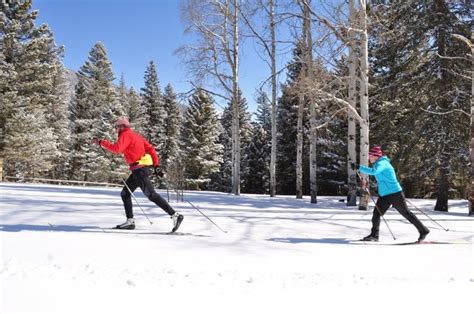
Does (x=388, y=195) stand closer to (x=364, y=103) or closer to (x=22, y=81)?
(x=364, y=103)

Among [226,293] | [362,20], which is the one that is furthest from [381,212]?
[362,20]

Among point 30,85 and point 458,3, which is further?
point 30,85

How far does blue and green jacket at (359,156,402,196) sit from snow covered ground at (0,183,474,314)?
2.81 ft

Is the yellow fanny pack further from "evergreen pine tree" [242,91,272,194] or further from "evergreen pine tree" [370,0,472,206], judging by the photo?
"evergreen pine tree" [242,91,272,194]

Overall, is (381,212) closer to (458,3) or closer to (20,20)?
(458,3)

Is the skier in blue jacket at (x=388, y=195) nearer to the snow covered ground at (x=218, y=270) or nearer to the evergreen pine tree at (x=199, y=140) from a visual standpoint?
the snow covered ground at (x=218, y=270)

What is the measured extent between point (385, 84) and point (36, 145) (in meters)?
23.4

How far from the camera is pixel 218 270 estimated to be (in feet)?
13.7

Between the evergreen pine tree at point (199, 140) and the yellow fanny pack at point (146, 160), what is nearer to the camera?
the yellow fanny pack at point (146, 160)

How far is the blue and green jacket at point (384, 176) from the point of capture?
639cm

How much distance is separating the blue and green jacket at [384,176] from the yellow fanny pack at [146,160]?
3476mm

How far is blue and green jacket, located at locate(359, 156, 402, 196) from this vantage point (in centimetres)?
639

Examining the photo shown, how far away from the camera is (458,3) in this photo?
576 inches

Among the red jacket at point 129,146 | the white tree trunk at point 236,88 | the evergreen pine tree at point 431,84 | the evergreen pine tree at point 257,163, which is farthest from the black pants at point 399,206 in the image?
the evergreen pine tree at point 257,163
